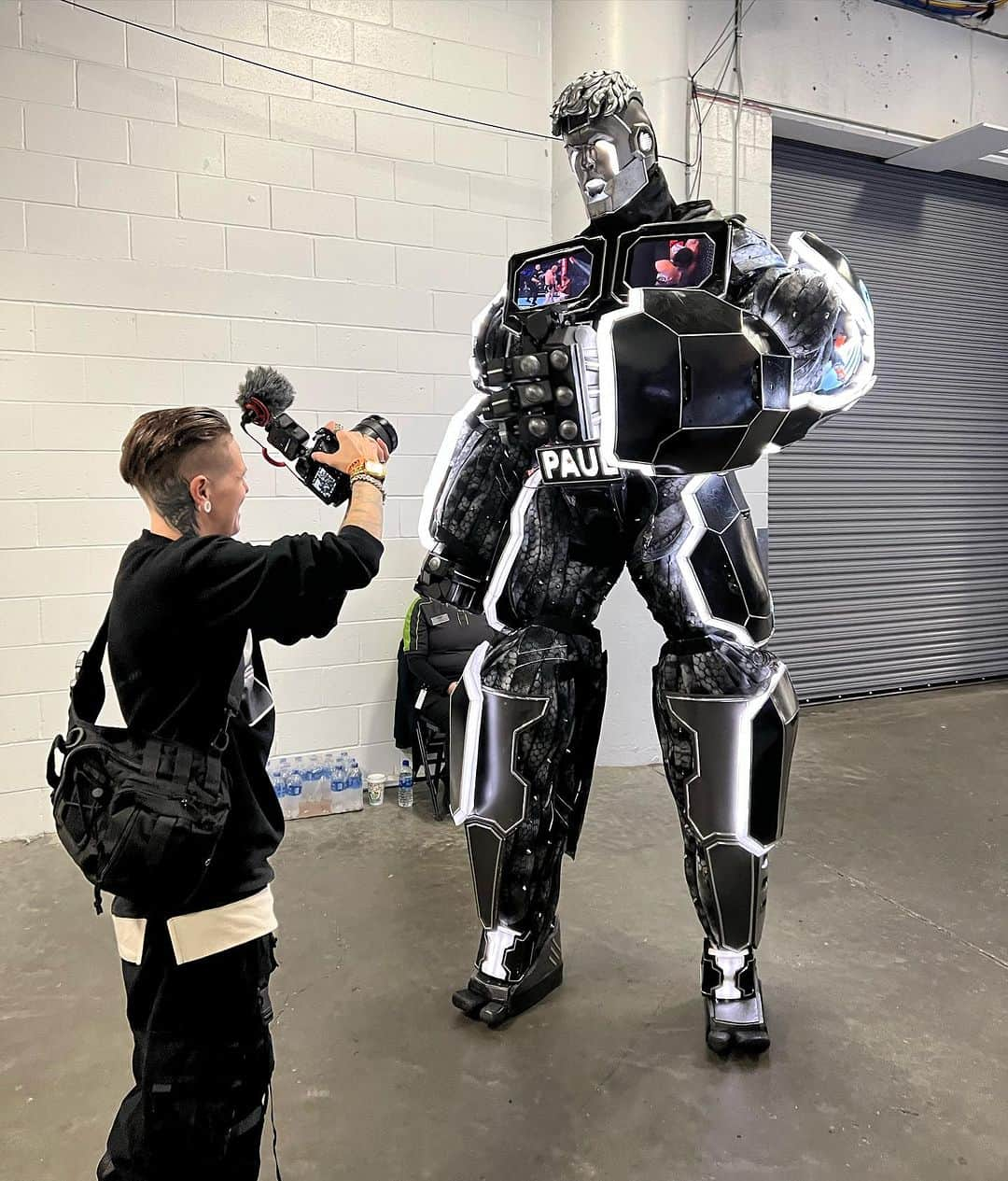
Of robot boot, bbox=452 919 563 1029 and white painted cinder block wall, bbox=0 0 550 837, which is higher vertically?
white painted cinder block wall, bbox=0 0 550 837

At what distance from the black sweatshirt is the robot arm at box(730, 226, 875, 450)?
3.02 ft

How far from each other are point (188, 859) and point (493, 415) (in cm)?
100

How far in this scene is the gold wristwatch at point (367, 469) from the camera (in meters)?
1.36

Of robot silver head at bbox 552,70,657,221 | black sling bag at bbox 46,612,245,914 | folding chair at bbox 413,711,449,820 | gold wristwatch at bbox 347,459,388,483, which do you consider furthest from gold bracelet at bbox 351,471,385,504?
folding chair at bbox 413,711,449,820

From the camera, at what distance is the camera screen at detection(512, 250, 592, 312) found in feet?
5.83

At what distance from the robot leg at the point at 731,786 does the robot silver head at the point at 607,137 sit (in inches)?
36.0

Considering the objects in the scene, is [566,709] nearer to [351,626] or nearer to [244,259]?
[351,626]

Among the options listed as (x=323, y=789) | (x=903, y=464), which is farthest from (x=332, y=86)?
(x=903, y=464)

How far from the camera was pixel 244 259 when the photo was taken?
326cm

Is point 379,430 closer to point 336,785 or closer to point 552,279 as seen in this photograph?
point 552,279

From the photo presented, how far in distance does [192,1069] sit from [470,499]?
1191 mm

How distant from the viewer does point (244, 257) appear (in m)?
3.26

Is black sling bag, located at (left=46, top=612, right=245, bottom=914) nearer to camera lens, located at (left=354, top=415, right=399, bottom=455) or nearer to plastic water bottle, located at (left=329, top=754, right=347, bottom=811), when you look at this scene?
camera lens, located at (left=354, top=415, right=399, bottom=455)

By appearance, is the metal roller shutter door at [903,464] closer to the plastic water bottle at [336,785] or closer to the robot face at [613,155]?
the plastic water bottle at [336,785]
